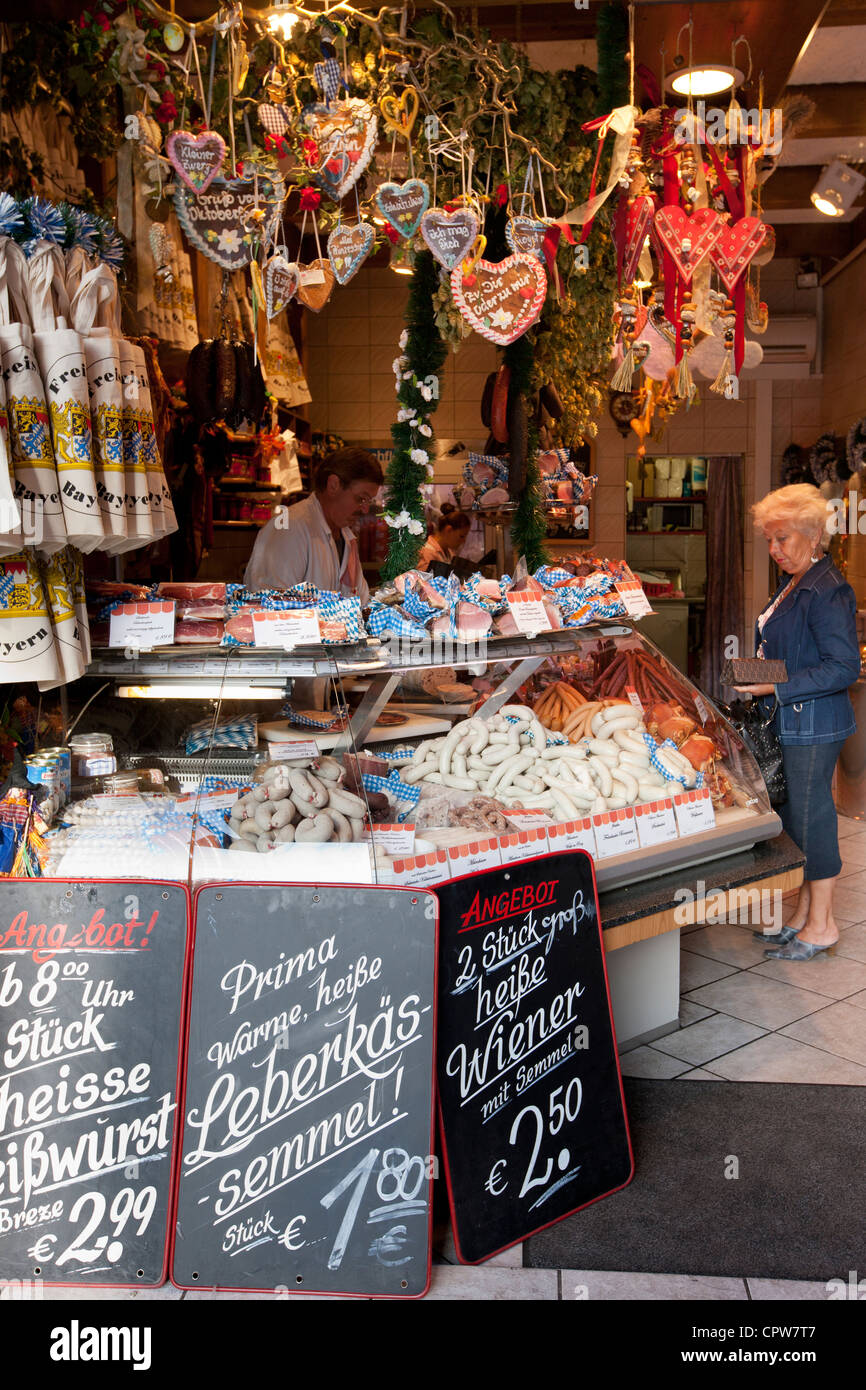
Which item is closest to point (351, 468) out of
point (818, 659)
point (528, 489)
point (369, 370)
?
point (528, 489)

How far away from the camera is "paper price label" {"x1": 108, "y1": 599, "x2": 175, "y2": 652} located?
295cm

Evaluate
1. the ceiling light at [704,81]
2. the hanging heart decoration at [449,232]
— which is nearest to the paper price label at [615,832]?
the hanging heart decoration at [449,232]

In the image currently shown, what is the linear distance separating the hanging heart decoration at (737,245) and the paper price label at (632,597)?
1.37 metres

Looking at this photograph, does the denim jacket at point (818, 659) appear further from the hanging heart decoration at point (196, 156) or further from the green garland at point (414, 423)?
the hanging heart decoration at point (196, 156)

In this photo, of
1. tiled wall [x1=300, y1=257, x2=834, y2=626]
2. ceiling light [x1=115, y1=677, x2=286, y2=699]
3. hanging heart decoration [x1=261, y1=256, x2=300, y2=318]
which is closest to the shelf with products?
ceiling light [x1=115, y1=677, x2=286, y2=699]

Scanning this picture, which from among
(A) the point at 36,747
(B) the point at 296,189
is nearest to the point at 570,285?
(B) the point at 296,189

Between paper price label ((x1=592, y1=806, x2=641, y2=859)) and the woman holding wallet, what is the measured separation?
1.33 metres

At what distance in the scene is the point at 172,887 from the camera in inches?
91.0

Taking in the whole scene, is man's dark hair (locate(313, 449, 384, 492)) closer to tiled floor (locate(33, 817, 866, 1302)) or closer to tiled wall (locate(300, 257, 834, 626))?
tiled floor (locate(33, 817, 866, 1302))

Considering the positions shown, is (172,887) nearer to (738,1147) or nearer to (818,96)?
(738,1147)

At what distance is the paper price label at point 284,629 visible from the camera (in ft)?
9.73

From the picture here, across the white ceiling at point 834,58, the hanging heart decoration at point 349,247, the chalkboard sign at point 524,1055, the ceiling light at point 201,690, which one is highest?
the white ceiling at point 834,58

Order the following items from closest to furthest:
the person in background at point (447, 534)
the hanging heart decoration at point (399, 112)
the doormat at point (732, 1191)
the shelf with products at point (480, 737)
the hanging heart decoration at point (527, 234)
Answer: the doormat at point (732, 1191), the shelf with products at point (480, 737), the hanging heart decoration at point (399, 112), the hanging heart decoration at point (527, 234), the person in background at point (447, 534)

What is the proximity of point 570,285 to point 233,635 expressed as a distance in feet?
7.97
